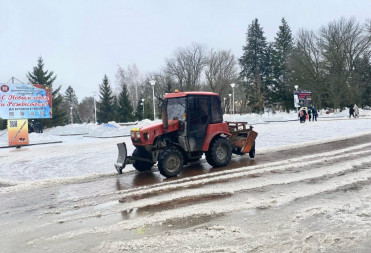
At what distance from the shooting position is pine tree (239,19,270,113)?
210 ft

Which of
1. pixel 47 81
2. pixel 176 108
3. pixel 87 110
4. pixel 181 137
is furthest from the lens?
pixel 87 110

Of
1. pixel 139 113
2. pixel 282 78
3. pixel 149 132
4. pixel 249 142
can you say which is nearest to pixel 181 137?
pixel 149 132

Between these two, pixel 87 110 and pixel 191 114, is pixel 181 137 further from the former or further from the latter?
pixel 87 110

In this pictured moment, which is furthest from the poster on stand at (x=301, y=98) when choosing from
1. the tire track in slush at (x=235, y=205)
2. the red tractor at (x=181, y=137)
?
the tire track in slush at (x=235, y=205)

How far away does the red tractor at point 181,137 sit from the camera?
889cm

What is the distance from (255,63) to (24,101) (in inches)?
2010

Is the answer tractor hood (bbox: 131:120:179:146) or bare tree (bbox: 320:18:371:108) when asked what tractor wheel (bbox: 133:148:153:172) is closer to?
tractor hood (bbox: 131:120:179:146)

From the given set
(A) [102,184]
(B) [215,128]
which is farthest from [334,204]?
(A) [102,184]

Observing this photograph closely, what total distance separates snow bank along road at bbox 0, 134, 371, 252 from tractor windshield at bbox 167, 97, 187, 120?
184 centimetres

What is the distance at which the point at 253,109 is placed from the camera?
6331 cm

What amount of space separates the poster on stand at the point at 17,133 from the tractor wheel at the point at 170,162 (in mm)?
16343

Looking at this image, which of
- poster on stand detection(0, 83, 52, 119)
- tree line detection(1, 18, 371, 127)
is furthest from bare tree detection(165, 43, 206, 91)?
poster on stand detection(0, 83, 52, 119)

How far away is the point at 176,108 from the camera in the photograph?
9.42m

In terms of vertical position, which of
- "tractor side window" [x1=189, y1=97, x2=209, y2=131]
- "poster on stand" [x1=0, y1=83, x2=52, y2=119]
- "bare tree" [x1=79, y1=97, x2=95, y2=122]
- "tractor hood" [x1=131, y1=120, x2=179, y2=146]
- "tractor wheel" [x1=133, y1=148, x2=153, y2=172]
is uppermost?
"bare tree" [x1=79, y1=97, x2=95, y2=122]
